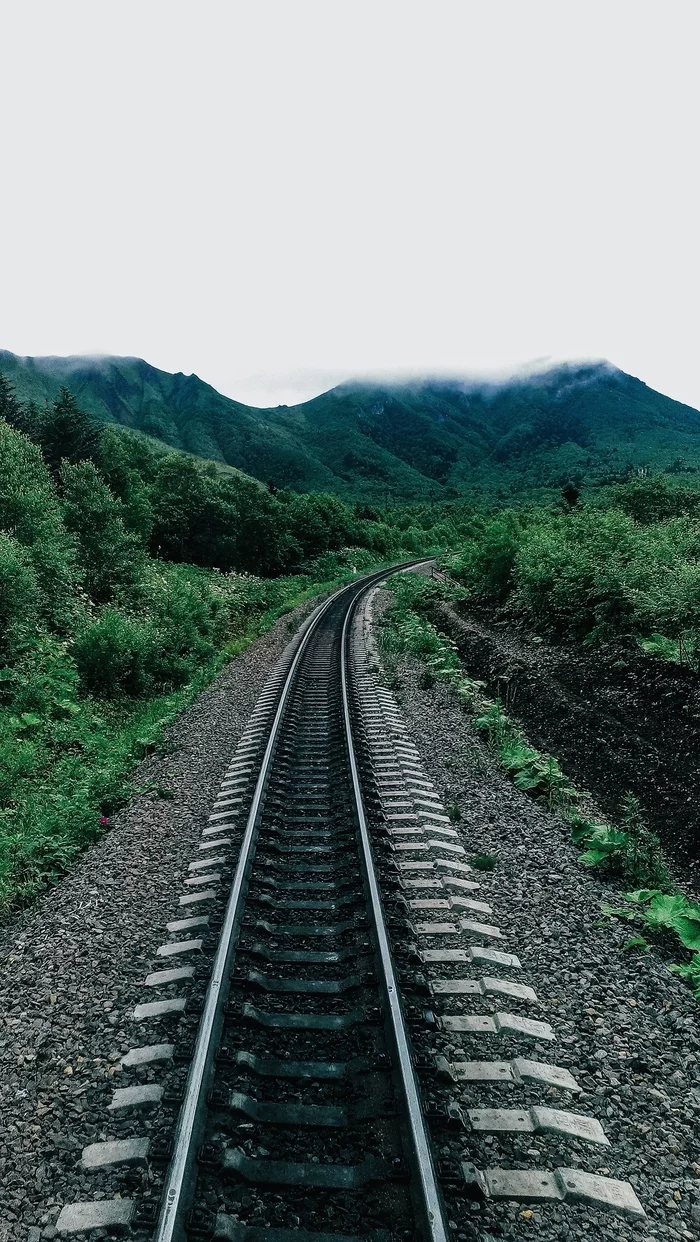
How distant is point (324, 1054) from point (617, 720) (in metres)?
7.73

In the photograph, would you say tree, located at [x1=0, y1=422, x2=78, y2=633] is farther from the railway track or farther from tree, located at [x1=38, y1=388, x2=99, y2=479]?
tree, located at [x1=38, y1=388, x2=99, y2=479]

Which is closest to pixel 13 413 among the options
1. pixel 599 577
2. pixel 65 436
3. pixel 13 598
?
pixel 65 436

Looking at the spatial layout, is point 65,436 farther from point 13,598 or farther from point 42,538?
point 13,598

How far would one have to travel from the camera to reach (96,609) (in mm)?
17984

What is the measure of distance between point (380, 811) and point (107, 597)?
15800 mm

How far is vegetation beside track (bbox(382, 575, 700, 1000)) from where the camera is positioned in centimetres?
468

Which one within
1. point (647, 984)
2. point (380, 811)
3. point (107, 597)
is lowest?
point (647, 984)

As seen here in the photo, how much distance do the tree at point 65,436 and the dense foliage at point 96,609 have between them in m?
0.07

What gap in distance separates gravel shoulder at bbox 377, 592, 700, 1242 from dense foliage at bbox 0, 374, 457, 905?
4489 millimetres

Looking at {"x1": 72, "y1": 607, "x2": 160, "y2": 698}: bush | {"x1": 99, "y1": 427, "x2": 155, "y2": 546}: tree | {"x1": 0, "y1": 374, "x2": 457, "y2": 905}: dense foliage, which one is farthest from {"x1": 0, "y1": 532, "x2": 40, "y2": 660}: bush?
{"x1": 99, "y1": 427, "x2": 155, "y2": 546}: tree

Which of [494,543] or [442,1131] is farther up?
[494,543]

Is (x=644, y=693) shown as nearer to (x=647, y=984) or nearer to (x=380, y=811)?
(x=380, y=811)

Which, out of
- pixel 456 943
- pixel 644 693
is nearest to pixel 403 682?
pixel 644 693

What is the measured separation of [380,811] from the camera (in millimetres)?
6410
